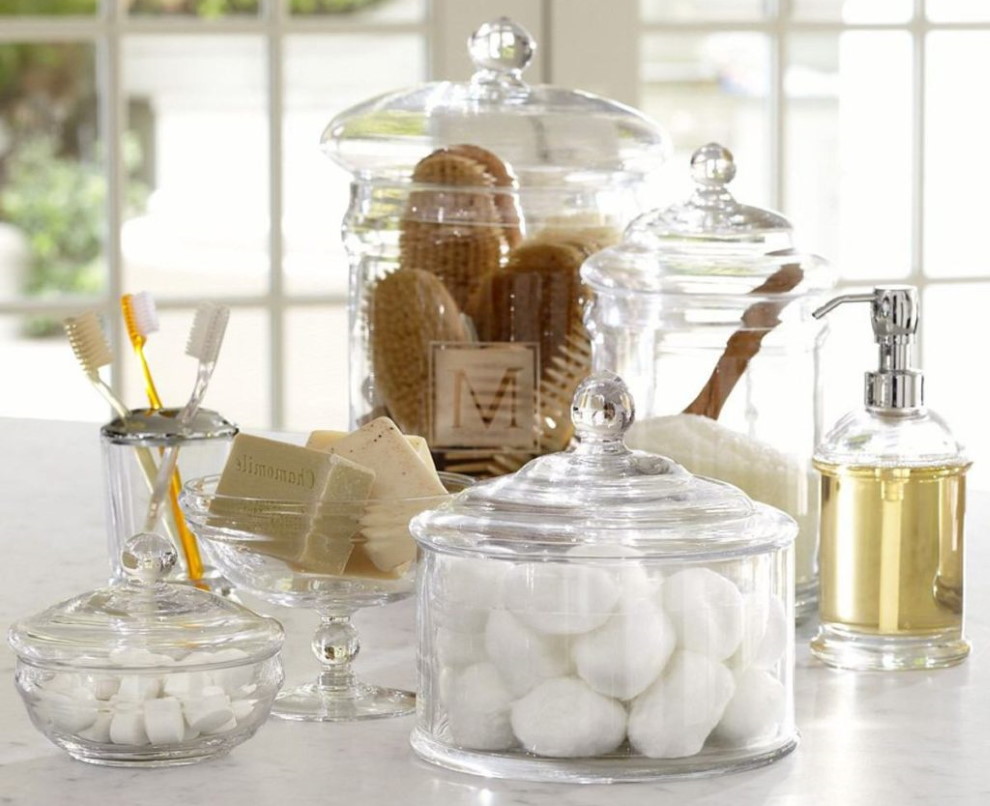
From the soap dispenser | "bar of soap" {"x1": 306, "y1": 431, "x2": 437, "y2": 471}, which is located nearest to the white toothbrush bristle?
"bar of soap" {"x1": 306, "y1": 431, "x2": 437, "y2": 471}

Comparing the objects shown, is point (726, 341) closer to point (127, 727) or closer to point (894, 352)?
point (894, 352)

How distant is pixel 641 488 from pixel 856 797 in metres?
0.15

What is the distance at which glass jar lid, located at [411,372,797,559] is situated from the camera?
2.34 feet

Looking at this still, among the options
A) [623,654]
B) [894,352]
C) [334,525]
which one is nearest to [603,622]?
[623,654]

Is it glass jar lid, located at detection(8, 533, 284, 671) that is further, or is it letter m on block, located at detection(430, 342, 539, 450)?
letter m on block, located at detection(430, 342, 539, 450)

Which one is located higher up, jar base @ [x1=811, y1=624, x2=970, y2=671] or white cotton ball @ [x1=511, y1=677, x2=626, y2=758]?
white cotton ball @ [x1=511, y1=677, x2=626, y2=758]

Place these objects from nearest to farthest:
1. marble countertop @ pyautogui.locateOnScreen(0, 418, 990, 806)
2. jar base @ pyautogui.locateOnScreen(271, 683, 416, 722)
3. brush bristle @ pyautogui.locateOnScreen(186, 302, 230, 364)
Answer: marble countertop @ pyautogui.locateOnScreen(0, 418, 990, 806) → jar base @ pyautogui.locateOnScreen(271, 683, 416, 722) → brush bristle @ pyautogui.locateOnScreen(186, 302, 230, 364)

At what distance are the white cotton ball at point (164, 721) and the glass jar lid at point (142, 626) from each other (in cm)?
2

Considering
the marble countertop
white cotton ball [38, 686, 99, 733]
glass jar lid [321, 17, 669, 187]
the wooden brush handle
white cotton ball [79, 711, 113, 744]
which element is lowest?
the marble countertop

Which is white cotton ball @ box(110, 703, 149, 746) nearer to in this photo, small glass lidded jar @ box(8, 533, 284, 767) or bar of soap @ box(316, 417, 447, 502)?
small glass lidded jar @ box(8, 533, 284, 767)

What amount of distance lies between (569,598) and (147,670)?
0.54ft

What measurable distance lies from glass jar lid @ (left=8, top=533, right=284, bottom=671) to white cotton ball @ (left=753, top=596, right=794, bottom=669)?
0.19 m

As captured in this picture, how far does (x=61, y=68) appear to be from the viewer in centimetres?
346

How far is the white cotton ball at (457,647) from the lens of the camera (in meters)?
0.72
